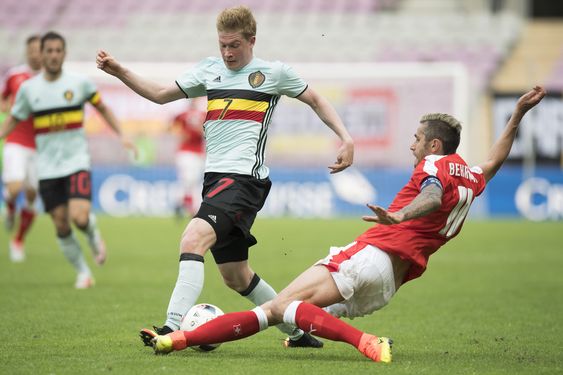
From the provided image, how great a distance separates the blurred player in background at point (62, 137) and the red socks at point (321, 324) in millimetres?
4755

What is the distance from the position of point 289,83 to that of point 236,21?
59 centimetres

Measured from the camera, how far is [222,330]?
615 centimetres

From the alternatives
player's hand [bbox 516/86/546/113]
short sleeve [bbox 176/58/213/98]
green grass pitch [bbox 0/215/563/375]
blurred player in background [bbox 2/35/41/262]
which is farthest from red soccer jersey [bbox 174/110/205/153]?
player's hand [bbox 516/86/546/113]

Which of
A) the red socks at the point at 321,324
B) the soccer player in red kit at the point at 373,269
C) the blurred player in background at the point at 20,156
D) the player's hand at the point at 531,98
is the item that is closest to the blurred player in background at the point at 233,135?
the soccer player in red kit at the point at 373,269

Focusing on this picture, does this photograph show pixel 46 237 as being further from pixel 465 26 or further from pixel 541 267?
pixel 465 26

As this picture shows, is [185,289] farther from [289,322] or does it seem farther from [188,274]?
[289,322]

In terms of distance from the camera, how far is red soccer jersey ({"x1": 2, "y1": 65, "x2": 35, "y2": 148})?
1290cm

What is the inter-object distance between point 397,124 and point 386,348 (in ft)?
62.1

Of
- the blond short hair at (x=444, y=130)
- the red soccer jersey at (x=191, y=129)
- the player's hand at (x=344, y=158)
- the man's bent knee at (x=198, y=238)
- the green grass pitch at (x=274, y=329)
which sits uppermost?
the red soccer jersey at (x=191, y=129)

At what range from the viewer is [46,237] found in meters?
18.3

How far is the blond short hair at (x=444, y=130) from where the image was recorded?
20.8ft

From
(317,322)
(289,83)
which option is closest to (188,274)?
(317,322)

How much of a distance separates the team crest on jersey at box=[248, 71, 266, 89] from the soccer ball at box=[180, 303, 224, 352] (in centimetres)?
152

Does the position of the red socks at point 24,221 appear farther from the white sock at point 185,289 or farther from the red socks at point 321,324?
the red socks at point 321,324
